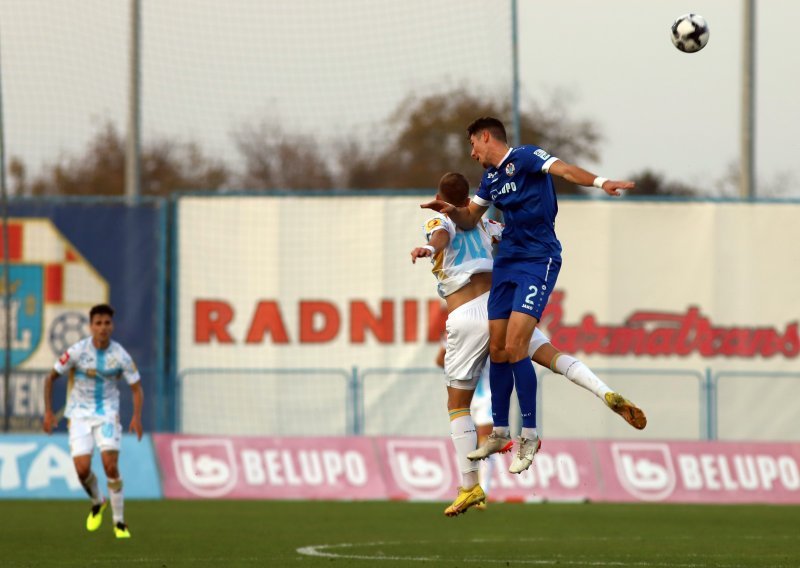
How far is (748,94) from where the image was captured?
88.1 ft

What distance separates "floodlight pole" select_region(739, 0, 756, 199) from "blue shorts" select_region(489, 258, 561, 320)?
14528 millimetres

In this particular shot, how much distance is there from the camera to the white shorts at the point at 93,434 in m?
17.7

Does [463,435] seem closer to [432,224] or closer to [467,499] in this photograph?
[467,499]

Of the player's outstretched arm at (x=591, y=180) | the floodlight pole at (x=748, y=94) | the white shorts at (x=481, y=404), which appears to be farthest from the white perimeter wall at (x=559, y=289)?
the player's outstretched arm at (x=591, y=180)

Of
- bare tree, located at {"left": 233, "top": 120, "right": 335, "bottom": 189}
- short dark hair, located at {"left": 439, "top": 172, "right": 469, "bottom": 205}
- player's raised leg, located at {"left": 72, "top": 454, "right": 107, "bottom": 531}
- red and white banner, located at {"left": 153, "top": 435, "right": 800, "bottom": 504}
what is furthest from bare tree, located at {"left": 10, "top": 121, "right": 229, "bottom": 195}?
short dark hair, located at {"left": 439, "top": 172, "right": 469, "bottom": 205}

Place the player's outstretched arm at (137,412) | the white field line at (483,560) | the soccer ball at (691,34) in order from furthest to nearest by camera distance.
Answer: the player's outstretched arm at (137,412) < the soccer ball at (691,34) < the white field line at (483,560)

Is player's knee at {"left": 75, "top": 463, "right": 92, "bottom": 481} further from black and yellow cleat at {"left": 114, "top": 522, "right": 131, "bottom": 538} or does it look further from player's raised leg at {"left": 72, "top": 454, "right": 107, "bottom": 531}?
black and yellow cleat at {"left": 114, "top": 522, "right": 131, "bottom": 538}

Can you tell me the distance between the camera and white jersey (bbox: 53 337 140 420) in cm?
1772

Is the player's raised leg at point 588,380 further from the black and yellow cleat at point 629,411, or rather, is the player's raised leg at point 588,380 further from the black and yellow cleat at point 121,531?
the black and yellow cleat at point 121,531

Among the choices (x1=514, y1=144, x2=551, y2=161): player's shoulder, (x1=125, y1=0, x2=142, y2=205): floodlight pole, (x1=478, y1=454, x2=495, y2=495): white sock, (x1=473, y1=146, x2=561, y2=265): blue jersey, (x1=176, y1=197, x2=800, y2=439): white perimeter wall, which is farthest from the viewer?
(x1=125, y1=0, x2=142, y2=205): floodlight pole

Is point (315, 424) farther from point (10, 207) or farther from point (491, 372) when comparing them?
point (491, 372)

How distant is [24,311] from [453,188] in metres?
14.1

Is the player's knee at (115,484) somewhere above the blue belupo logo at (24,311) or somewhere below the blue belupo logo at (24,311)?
below

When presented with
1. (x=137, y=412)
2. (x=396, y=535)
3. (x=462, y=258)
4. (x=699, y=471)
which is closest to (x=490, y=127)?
(x=462, y=258)
